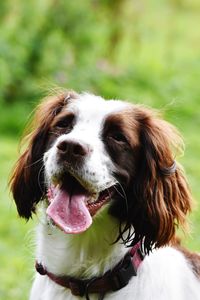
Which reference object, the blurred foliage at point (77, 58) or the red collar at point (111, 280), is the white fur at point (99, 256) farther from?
the blurred foliage at point (77, 58)

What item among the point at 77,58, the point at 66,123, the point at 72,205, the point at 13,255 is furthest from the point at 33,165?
the point at 77,58

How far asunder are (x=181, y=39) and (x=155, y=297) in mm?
15274

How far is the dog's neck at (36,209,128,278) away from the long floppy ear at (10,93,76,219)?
195 mm

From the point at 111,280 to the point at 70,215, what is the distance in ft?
1.38

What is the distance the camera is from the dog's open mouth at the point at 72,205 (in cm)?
370

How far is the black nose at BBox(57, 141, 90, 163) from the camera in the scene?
3.60 metres

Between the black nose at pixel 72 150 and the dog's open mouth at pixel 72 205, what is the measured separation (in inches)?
4.5

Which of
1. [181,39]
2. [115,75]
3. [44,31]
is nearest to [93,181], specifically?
[44,31]

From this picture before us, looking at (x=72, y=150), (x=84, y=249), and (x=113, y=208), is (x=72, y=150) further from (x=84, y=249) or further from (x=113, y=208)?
(x=84, y=249)

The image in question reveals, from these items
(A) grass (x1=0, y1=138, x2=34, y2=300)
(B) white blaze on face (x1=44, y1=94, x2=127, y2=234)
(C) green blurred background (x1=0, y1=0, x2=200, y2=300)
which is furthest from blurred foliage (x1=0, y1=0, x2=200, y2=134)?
(B) white blaze on face (x1=44, y1=94, x2=127, y2=234)

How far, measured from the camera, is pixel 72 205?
3.71 meters

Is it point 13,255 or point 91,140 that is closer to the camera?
point 91,140

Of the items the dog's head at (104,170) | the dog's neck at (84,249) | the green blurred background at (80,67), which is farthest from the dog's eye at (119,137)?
the green blurred background at (80,67)

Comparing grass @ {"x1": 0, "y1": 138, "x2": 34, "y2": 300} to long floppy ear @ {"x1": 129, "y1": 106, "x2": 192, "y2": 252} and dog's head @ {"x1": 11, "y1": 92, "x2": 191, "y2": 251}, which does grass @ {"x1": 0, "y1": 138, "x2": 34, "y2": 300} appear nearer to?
dog's head @ {"x1": 11, "y1": 92, "x2": 191, "y2": 251}
